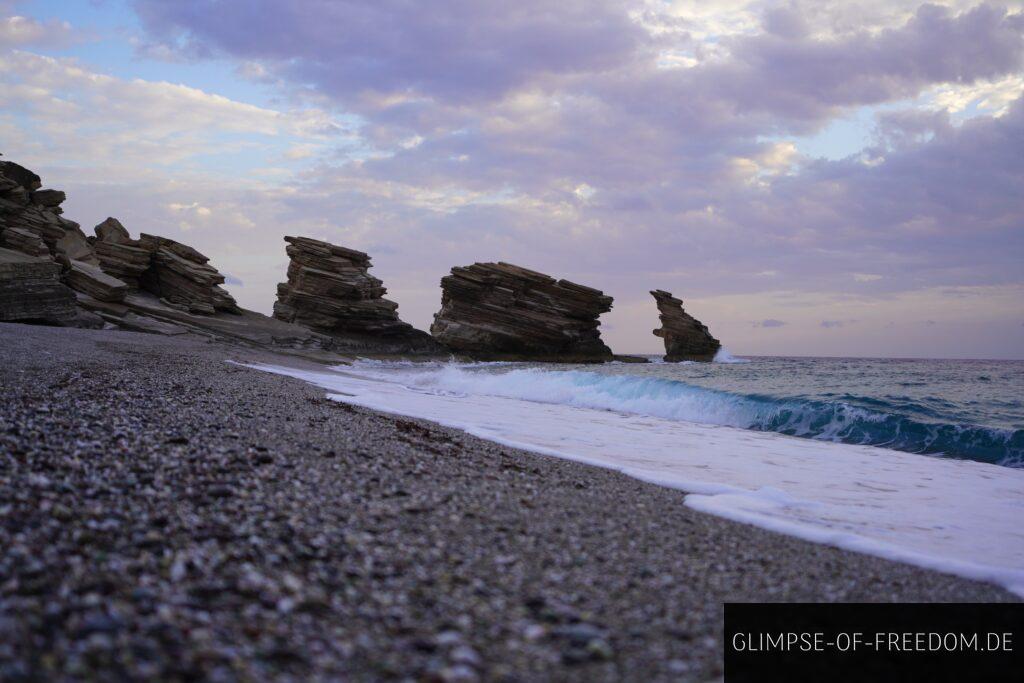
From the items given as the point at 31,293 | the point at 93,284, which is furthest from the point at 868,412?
the point at 93,284

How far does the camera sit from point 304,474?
15.3 feet

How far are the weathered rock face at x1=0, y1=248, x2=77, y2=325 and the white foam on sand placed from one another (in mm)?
12722

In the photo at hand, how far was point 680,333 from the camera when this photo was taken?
5941 centimetres

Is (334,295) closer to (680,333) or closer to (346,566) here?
(680,333)

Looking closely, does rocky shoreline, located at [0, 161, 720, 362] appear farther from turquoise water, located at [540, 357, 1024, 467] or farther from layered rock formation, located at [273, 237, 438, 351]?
turquoise water, located at [540, 357, 1024, 467]

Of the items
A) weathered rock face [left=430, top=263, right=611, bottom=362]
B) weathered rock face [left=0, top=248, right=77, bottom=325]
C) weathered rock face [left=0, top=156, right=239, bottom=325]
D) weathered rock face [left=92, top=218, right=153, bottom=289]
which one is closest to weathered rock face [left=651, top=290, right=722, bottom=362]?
weathered rock face [left=430, top=263, right=611, bottom=362]

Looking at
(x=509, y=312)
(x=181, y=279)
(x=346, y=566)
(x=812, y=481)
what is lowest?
(x=346, y=566)

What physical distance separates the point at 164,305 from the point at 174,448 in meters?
31.1

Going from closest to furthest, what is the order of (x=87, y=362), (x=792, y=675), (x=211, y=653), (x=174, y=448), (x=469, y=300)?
(x=211, y=653) < (x=792, y=675) < (x=174, y=448) < (x=87, y=362) < (x=469, y=300)

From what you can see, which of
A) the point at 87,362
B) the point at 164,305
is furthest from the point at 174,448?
the point at 164,305

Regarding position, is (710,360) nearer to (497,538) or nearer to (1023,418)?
(1023,418)

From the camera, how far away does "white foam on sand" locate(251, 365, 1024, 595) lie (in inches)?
197

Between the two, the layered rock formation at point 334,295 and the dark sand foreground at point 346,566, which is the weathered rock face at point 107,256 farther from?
the dark sand foreground at point 346,566

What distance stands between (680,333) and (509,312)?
19846mm
